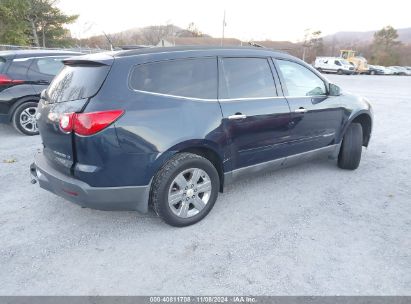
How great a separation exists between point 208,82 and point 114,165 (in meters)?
1.24

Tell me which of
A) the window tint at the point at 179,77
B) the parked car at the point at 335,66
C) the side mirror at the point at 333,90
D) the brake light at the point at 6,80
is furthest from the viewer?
the parked car at the point at 335,66

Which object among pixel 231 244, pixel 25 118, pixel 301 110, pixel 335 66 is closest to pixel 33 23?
pixel 25 118

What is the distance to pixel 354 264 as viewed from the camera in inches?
108

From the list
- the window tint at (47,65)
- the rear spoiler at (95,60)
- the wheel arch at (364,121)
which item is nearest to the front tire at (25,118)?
the window tint at (47,65)

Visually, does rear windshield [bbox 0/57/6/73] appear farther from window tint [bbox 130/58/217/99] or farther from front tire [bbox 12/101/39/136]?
window tint [bbox 130/58/217/99]

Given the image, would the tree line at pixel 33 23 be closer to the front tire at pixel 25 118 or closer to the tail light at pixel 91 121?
the front tire at pixel 25 118

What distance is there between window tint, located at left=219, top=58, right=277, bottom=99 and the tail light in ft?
3.77

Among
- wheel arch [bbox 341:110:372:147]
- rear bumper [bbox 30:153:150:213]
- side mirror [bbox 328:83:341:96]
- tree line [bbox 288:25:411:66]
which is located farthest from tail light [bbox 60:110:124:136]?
tree line [bbox 288:25:411:66]

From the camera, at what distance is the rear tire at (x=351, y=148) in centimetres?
476

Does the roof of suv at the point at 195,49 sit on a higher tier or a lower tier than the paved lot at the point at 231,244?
higher

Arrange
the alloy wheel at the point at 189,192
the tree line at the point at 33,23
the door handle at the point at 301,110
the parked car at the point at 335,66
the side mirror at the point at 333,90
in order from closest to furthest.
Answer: the alloy wheel at the point at 189,192, the door handle at the point at 301,110, the side mirror at the point at 333,90, the tree line at the point at 33,23, the parked car at the point at 335,66

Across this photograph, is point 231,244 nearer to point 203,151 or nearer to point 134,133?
point 203,151

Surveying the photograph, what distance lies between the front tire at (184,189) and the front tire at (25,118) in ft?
14.3

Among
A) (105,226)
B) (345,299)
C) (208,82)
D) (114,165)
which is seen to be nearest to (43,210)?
(105,226)
